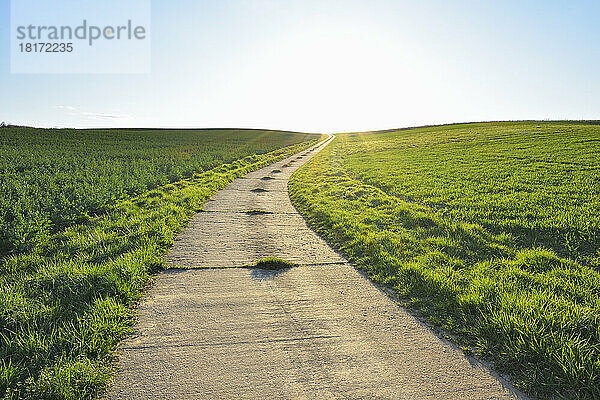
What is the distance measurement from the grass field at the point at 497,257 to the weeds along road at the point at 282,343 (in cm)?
39

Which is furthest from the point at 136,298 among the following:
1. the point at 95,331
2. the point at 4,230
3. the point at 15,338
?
the point at 4,230

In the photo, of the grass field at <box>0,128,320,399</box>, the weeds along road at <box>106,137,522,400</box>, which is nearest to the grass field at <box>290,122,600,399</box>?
the weeds along road at <box>106,137,522,400</box>

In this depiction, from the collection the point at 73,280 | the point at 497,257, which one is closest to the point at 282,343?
the point at 73,280

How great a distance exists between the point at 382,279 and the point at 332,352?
6.29 ft

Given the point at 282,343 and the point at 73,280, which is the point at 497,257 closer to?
the point at 282,343

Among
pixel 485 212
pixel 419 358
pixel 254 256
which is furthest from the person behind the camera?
pixel 485 212

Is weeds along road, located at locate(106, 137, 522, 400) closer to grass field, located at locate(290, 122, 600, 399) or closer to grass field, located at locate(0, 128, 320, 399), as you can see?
grass field, located at locate(0, 128, 320, 399)

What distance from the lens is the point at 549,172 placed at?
13.3 m

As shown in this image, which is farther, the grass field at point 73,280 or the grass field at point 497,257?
the grass field at point 497,257

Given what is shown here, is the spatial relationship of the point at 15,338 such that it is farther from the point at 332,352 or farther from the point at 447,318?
A: the point at 447,318

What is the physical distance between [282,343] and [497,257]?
414cm

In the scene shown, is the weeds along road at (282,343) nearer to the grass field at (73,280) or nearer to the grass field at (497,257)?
the grass field at (73,280)

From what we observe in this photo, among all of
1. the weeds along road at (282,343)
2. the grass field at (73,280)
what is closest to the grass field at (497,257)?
the weeds along road at (282,343)

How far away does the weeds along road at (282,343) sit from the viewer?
265 centimetres
